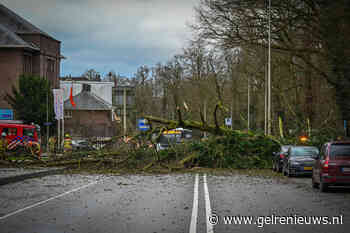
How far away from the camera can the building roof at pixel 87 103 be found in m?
86.0

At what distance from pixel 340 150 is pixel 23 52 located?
59193 mm

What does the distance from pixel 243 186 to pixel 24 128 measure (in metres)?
27.1

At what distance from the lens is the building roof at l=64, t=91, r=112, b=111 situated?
3386 inches

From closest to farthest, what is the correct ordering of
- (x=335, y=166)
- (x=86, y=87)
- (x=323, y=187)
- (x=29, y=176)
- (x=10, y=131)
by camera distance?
(x=335, y=166) → (x=323, y=187) → (x=29, y=176) → (x=10, y=131) → (x=86, y=87)

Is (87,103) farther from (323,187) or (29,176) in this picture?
(323,187)

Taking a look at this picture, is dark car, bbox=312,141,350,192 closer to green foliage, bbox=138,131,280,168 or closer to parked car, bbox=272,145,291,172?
parked car, bbox=272,145,291,172

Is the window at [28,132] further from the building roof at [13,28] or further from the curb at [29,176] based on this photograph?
the building roof at [13,28]

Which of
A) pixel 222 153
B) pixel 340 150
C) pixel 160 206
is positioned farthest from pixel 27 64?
pixel 160 206

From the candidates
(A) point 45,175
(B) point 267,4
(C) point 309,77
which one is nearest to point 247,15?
(B) point 267,4

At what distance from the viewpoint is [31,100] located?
62531 mm

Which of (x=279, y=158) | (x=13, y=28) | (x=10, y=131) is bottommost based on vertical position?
(x=279, y=158)

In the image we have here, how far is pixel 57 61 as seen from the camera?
78.9m

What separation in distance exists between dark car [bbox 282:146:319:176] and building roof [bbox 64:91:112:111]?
201 feet

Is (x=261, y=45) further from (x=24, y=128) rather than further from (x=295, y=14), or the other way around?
(x=24, y=128)
